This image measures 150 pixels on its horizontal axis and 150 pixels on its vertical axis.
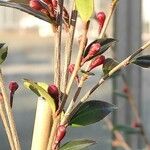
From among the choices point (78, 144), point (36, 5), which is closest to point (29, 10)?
point (36, 5)

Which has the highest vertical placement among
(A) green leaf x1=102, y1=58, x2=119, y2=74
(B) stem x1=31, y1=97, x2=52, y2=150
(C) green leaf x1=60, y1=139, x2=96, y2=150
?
(A) green leaf x1=102, y1=58, x2=119, y2=74

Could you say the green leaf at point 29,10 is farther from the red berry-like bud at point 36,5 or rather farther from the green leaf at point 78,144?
the green leaf at point 78,144

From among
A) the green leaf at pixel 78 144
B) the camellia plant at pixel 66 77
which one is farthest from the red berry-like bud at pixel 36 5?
the green leaf at pixel 78 144

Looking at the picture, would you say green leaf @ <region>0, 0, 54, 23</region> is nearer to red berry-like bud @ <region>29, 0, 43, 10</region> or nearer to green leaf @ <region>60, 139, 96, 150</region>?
red berry-like bud @ <region>29, 0, 43, 10</region>

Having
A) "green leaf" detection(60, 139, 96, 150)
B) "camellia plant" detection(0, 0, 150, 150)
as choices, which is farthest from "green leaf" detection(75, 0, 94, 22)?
"green leaf" detection(60, 139, 96, 150)

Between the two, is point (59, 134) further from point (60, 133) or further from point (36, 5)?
point (36, 5)

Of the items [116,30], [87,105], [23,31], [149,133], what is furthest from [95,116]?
[149,133]

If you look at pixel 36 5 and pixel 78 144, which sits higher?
pixel 36 5

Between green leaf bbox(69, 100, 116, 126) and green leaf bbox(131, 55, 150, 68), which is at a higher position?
green leaf bbox(131, 55, 150, 68)
